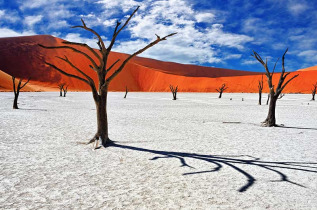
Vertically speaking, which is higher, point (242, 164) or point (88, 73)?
point (88, 73)

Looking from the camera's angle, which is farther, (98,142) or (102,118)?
(98,142)

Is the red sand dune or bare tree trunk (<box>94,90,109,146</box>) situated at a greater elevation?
the red sand dune

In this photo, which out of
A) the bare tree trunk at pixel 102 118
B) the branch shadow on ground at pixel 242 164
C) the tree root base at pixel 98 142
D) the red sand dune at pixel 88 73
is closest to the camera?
the branch shadow on ground at pixel 242 164

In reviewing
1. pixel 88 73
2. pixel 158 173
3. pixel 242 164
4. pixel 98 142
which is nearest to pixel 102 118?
pixel 98 142

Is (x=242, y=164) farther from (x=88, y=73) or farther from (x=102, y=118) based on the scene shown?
(x=88, y=73)

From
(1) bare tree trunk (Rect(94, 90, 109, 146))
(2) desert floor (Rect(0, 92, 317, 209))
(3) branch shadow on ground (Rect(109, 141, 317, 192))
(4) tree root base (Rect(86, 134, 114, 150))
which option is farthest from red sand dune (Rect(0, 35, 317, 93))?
(3) branch shadow on ground (Rect(109, 141, 317, 192))

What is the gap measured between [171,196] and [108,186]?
1084 mm

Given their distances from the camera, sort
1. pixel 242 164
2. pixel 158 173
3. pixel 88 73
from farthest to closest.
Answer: pixel 88 73, pixel 242 164, pixel 158 173

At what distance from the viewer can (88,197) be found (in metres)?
3.62

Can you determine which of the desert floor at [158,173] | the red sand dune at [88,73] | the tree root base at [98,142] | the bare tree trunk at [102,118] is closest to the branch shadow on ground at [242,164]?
the desert floor at [158,173]

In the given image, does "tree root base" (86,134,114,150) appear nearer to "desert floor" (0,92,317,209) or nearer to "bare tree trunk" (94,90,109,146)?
"bare tree trunk" (94,90,109,146)

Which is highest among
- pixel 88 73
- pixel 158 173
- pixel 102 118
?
pixel 88 73

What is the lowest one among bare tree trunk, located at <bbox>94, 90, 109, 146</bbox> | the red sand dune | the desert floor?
the desert floor

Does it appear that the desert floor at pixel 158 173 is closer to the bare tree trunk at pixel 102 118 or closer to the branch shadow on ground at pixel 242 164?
the branch shadow on ground at pixel 242 164
